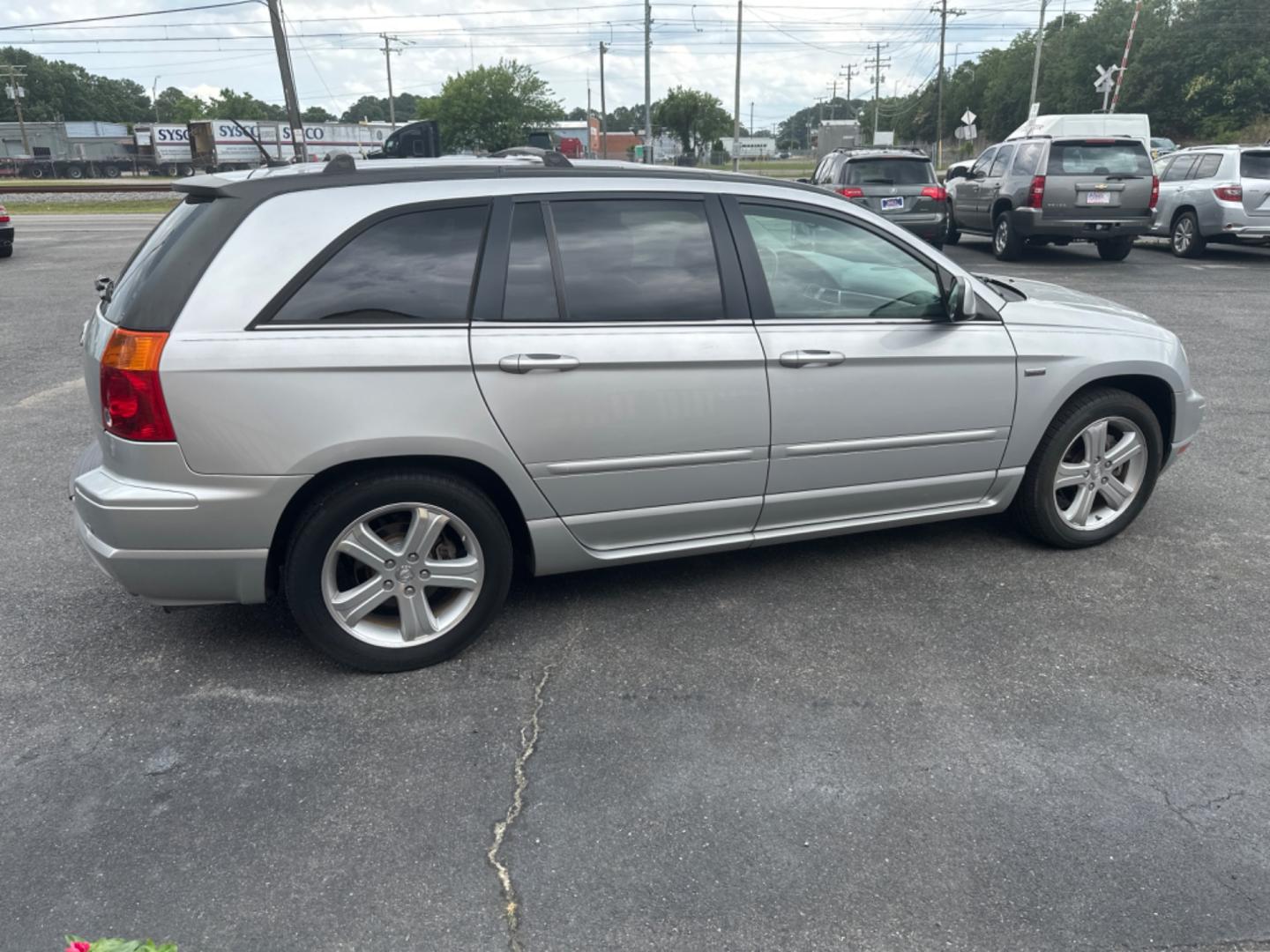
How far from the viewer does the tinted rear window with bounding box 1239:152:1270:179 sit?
1405 cm

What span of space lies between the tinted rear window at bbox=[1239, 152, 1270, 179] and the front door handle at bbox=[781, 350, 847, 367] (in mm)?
13602

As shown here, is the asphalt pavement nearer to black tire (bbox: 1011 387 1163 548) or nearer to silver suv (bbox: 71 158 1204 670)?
black tire (bbox: 1011 387 1163 548)

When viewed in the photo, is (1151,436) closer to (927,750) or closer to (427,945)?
(927,750)

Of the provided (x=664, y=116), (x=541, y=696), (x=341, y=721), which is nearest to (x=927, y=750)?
(x=541, y=696)

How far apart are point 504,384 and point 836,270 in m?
1.51

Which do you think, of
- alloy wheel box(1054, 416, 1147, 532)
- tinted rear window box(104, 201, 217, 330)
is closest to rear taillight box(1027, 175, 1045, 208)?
alloy wheel box(1054, 416, 1147, 532)

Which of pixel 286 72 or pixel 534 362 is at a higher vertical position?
pixel 286 72

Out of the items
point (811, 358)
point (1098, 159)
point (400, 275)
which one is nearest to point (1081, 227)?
point (1098, 159)

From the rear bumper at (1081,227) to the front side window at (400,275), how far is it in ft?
41.8

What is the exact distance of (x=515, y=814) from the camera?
2674 millimetres

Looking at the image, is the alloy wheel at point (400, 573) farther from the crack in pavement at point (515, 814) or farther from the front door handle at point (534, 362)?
the front door handle at point (534, 362)

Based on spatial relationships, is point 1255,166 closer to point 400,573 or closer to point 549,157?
point 549,157

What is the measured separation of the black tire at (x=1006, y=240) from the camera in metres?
14.9

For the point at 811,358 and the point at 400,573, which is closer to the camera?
the point at 400,573
